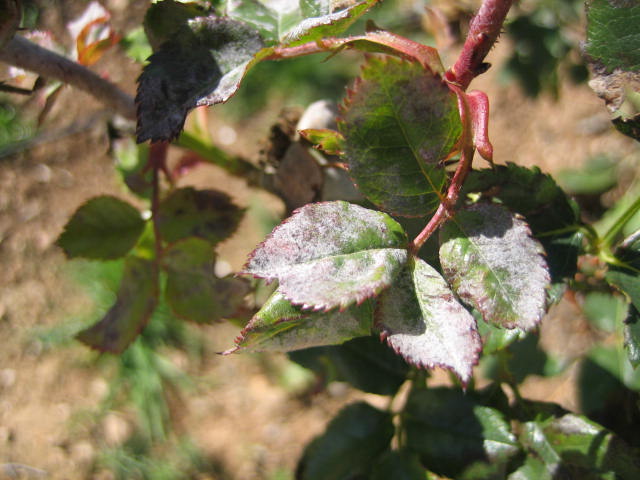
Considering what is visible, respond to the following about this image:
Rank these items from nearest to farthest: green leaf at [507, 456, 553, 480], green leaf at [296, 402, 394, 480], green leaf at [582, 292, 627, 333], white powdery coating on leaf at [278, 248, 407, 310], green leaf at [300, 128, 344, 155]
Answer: white powdery coating on leaf at [278, 248, 407, 310] < green leaf at [300, 128, 344, 155] < green leaf at [507, 456, 553, 480] < green leaf at [296, 402, 394, 480] < green leaf at [582, 292, 627, 333]

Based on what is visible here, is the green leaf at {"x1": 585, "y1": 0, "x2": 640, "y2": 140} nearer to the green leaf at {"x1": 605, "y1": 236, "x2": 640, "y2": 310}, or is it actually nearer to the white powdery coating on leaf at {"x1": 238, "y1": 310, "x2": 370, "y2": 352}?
the green leaf at {"x1": 605, "y1": 236, "x2": 640, "y2": 310}

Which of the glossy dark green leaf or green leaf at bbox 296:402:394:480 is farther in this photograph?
green leaf at bbox 296:402:394:480

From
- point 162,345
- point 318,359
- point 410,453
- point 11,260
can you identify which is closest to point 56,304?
point 11,260

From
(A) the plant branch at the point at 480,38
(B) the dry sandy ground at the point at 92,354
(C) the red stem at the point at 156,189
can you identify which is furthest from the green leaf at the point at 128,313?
(B) the dry sandy ground at the point at 92,354

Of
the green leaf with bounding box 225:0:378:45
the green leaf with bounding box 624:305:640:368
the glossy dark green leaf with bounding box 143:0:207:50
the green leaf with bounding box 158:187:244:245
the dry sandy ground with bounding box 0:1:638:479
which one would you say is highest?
the green leaf with bounding box 225:0:378:45

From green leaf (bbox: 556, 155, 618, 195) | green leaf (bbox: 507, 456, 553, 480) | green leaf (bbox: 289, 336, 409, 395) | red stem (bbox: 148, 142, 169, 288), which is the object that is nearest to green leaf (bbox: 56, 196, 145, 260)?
red stem (bbox: 148, 142, 169, 288)

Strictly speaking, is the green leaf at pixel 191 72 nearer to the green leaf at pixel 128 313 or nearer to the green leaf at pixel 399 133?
the green leaf at pixel 399 133

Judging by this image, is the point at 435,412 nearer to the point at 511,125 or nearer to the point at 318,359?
the point at 318,359
